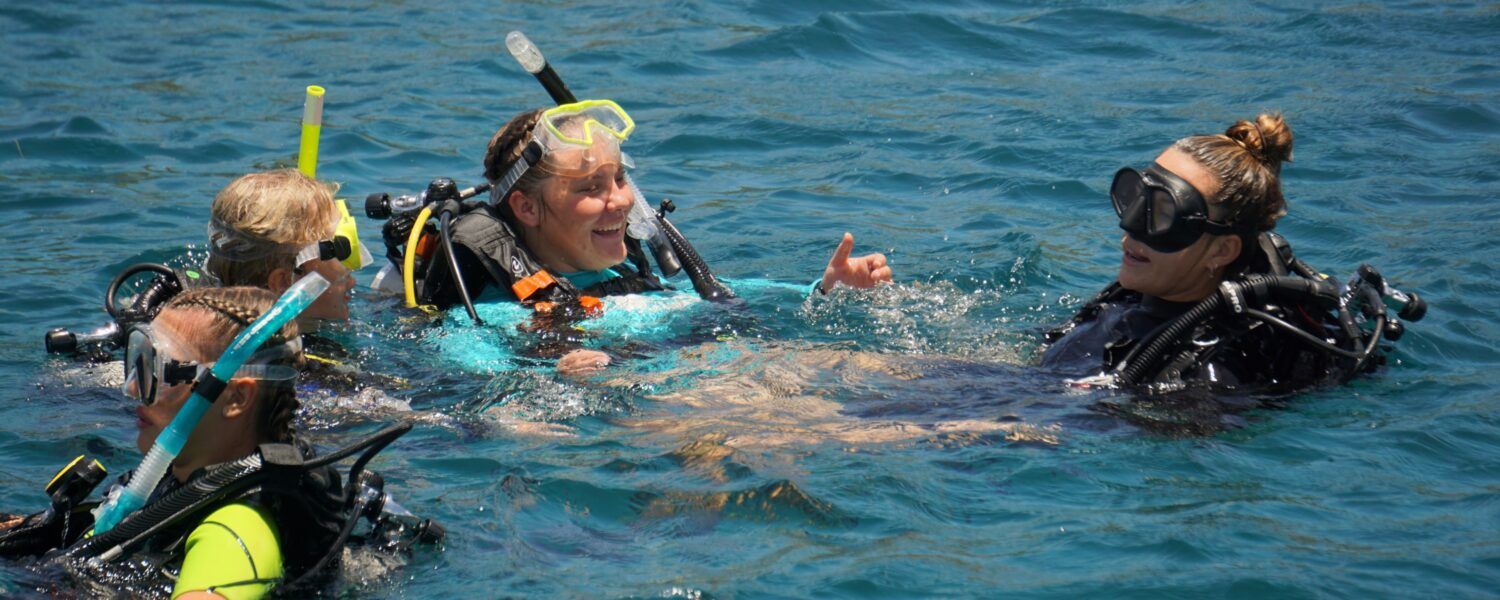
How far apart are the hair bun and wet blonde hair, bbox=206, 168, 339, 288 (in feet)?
8.70

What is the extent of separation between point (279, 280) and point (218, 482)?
55.3 inches

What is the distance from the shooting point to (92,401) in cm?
438

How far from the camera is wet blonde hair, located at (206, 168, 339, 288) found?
4.01 m

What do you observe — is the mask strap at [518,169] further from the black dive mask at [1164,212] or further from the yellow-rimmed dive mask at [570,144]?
→ the black dive mask at [1164,212]

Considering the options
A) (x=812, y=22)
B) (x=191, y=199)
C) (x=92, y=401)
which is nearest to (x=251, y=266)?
(x=92, y=401)

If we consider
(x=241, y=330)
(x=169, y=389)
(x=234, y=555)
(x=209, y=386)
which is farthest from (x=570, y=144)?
(x=234, y=555)

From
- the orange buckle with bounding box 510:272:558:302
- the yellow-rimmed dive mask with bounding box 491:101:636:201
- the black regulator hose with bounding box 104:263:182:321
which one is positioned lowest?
the orange buckle with bounding box 510:272:558:302

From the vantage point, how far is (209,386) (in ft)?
8.85

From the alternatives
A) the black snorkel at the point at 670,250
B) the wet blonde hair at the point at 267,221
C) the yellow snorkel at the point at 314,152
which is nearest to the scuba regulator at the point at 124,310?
the wet blonde hair at the point at 267,221

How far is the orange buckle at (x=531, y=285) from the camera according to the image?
4742 mm

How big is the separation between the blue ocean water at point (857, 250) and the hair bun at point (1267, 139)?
2.36 ft

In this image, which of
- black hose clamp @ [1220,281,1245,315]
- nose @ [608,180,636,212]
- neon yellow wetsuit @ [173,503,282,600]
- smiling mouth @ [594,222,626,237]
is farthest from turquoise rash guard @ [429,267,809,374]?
black hose clamp @ [1220,281,1245,315]

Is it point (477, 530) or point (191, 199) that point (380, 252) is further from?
point (477, 530)

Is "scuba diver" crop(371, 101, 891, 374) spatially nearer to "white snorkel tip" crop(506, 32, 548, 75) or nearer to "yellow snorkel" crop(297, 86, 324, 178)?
"white snorkel tip" crop(506, 32, 548, 75)
